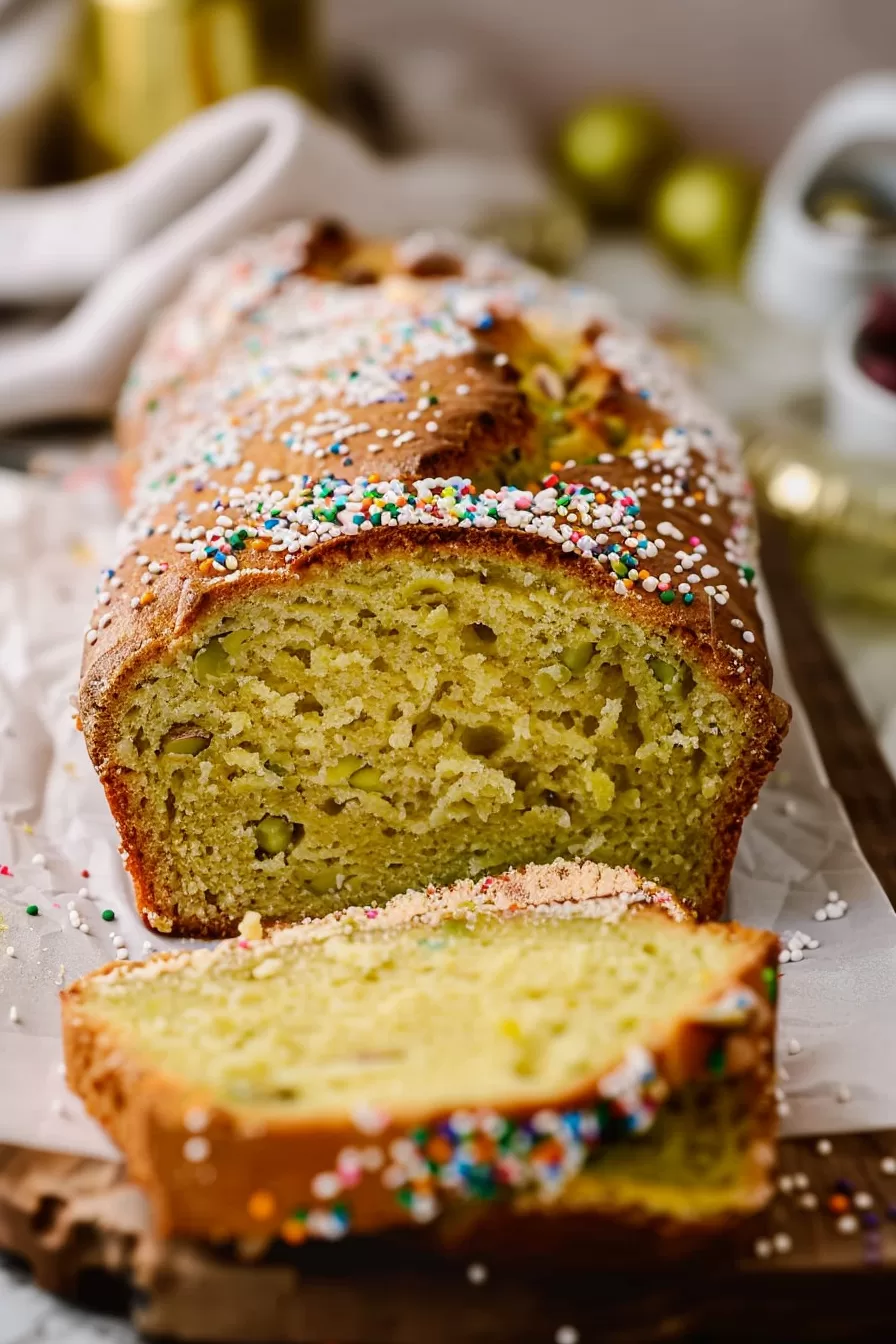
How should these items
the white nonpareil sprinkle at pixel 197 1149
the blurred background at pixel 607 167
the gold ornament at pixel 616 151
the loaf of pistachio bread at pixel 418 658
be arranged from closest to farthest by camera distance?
the white nonpareil sprinkle at pixel 197 1149 < the loaf of pistachio bread at pixel 418 658 < the blurred background at pixel 607 167 < the gold ornament at pixel 616 151

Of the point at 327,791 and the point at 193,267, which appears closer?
the point at 327,791

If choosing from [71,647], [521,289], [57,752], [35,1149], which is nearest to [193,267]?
[521,289]

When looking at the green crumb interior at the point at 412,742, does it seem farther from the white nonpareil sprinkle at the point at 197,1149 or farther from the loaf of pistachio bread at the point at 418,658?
the white nonpareil sprinkle at the point at 197,1149

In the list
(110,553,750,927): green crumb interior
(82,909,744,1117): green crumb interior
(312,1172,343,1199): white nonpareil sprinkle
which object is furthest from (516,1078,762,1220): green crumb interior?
(110,553,750,927): green crumb interior

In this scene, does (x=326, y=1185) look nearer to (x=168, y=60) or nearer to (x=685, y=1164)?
(x=685, y=1164)

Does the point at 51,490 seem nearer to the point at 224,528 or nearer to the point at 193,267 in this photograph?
the point at 193,267

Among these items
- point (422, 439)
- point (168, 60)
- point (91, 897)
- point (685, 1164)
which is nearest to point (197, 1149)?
point (685, 1164)

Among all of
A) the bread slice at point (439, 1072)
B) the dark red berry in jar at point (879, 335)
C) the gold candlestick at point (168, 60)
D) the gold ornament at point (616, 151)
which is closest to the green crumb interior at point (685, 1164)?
the bread slice at point (439, 1072)
